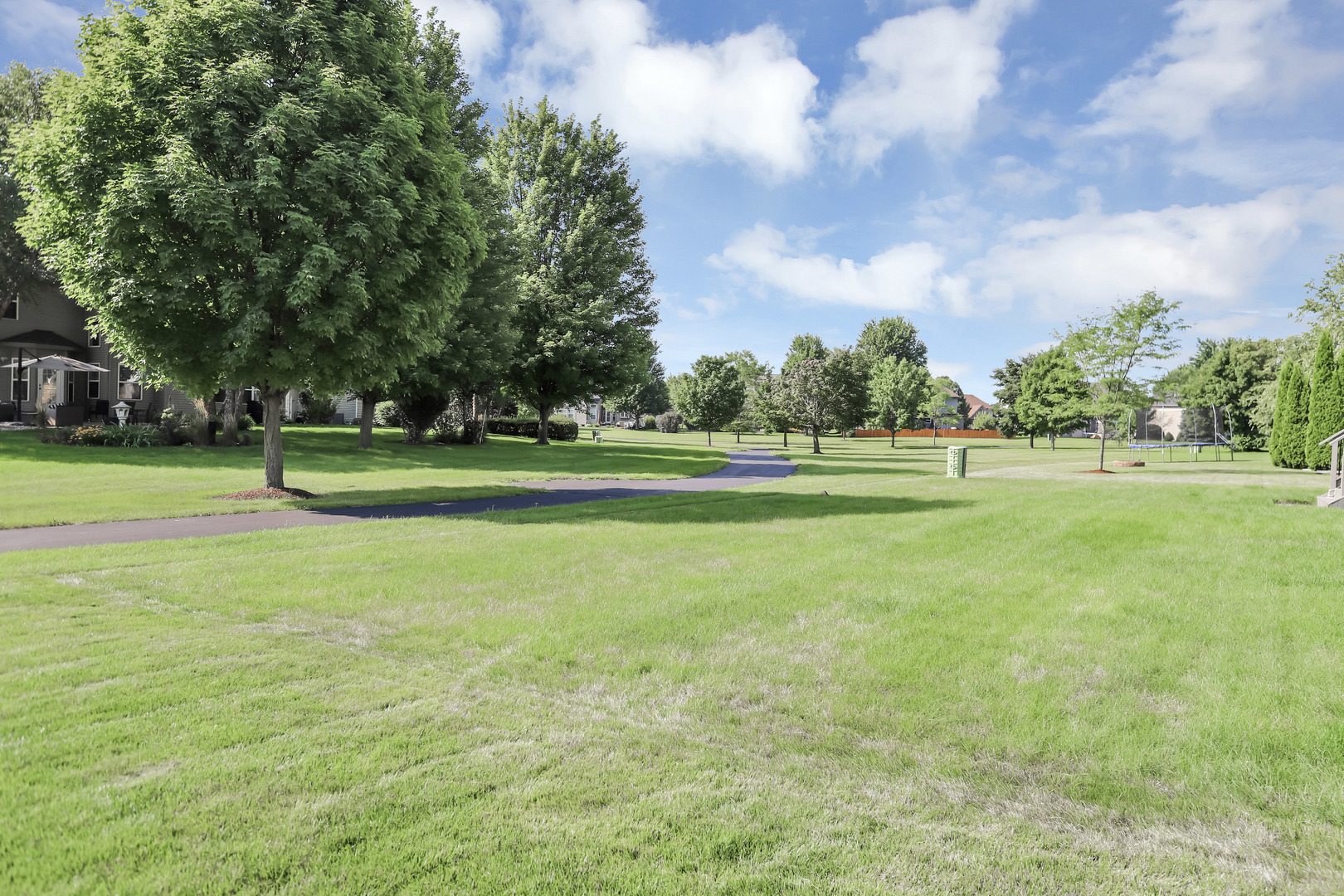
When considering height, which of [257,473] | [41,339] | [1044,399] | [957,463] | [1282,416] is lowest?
[257,473]

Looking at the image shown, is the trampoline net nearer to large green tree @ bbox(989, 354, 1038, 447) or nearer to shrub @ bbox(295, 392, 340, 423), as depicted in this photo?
large green tree @ bbox(989, 354, 1038, 447)

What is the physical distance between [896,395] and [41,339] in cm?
6405

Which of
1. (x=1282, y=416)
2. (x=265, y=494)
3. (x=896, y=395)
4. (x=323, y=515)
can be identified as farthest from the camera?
(x=896, y=395)

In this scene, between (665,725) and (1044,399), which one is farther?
(1044,399)

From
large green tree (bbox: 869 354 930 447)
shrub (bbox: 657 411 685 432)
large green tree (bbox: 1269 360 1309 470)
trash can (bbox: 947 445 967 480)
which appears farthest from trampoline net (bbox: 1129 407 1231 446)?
shrub (bbox: 657 411 685 432)

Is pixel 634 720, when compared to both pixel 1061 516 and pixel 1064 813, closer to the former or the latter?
pixel 1064 813

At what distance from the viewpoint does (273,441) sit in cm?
1587

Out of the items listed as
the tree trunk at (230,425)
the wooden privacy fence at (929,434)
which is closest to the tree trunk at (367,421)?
the tree trunk at (230,425)

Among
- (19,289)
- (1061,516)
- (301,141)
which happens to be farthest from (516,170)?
(1061,516)

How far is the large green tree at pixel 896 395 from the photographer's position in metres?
69.2

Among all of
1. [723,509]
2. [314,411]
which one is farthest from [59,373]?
[723,509]

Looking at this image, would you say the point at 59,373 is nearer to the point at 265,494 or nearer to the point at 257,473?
the point at 257,473

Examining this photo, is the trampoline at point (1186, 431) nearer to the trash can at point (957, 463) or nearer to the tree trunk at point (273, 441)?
the trash can at point (957, 463)

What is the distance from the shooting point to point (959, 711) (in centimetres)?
442
